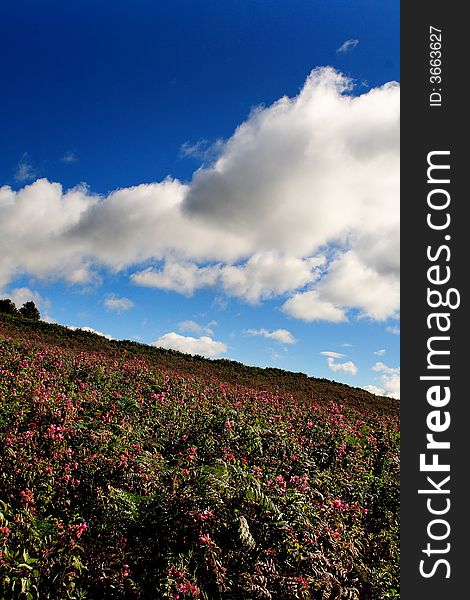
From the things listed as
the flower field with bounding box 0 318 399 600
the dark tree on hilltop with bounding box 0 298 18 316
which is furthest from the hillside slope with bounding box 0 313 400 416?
the flower field with bounding box 0 318 399 600

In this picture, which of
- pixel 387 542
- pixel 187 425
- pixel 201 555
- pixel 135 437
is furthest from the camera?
pixel 187 425

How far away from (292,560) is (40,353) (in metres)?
12.0

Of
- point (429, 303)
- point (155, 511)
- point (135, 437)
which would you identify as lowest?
point (155, 511)

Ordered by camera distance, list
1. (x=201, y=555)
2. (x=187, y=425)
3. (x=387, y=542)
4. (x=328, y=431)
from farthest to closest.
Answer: (x=328, y=431) < (x=187, y=425) < (x=387, y=542) < (x=201, y=555)

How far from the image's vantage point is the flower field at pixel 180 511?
381cm

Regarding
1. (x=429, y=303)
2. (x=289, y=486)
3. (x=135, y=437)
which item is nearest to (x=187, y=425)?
(x=135, y=437)

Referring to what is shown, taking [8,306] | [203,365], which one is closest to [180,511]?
[203,365]

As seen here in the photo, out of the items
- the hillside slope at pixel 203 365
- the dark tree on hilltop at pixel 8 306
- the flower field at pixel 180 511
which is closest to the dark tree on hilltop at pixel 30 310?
the dark tree on hilltop at pixel 8 306

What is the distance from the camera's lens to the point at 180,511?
431cm

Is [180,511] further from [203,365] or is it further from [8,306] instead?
[8,306]

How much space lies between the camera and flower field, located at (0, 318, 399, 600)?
3.81 m

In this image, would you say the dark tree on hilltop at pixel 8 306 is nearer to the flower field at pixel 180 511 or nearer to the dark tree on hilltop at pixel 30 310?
the dark tree on hilltop at pixel 30 310

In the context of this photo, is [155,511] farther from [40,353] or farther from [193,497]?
[40,353]

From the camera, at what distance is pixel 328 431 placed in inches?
384
